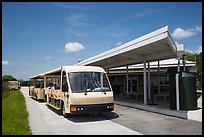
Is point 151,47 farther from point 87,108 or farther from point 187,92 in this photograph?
point 87,108

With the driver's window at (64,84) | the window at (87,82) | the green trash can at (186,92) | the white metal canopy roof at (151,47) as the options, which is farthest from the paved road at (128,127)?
the white metal canopy roof at (151,47)

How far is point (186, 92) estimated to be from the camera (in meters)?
10.8

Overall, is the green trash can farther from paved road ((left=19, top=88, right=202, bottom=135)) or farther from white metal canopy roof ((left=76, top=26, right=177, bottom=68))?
white metal canopy roof ((left=76, top=26, right=177, bottom=68))

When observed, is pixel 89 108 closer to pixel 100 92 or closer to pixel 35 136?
pixel 100 92

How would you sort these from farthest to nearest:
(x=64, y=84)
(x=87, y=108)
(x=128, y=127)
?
(x=64, y=84) → (x=87, y=108) → (x=128, y=127)

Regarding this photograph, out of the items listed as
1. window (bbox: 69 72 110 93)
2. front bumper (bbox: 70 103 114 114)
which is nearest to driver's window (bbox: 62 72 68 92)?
window (bbox: 69 72 110 93)

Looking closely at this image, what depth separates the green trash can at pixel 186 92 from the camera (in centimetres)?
1083

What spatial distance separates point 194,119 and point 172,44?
345 centimetres

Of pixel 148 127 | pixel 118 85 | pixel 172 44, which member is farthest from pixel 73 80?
pixel 118 85

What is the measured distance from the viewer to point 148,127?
28.1ft

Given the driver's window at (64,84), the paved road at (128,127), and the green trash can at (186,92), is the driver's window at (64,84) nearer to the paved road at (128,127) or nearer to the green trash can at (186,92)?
the paved road at (128,127)

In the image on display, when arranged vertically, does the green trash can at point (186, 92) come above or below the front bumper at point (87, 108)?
above

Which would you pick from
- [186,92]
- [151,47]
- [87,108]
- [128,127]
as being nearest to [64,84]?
[87,108]

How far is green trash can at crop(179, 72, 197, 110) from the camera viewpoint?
1083 cm
